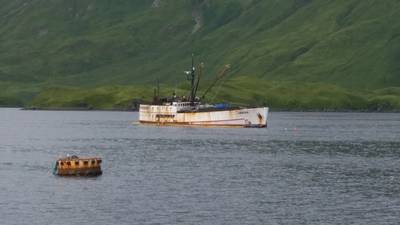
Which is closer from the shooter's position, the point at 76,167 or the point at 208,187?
the point at 208,187

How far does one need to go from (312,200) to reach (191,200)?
13515 mm

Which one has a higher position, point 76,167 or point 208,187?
point 76,167

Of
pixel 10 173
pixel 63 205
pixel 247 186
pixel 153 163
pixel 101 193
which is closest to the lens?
pixel 63 205

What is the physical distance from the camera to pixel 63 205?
326 feet

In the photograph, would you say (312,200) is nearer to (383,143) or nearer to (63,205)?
(63,205)

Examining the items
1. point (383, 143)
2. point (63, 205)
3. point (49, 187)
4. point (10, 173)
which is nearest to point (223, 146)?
point (383, 143)

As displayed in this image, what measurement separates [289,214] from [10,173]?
50600 mm

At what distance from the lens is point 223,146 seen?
182500 mm

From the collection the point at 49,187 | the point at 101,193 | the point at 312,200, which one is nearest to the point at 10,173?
the point at 49,187

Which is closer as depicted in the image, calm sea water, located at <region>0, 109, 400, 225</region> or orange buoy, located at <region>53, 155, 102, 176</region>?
calm sea water, located at <region>0, 109, 400, 225</region>

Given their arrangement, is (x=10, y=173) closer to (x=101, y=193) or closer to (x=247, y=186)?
(x=101, y=193)

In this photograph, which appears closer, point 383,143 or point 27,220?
point 27,220

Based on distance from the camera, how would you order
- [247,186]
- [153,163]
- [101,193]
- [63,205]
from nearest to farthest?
[63,205]
[101,193]
[247,186]
[153,163]

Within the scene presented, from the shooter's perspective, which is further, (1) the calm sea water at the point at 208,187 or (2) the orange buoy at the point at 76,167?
(2) the orange buoy at the point at 76,167
